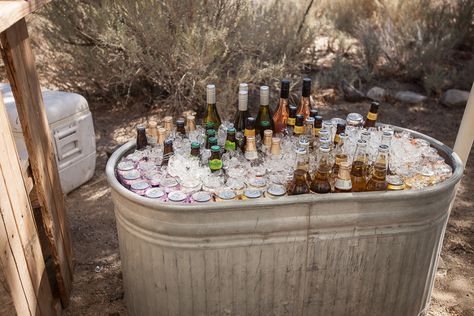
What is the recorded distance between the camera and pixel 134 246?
213 cm

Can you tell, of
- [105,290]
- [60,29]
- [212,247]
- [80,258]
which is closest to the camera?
[212,247]

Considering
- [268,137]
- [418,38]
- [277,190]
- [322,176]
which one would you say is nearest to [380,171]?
[322,176]

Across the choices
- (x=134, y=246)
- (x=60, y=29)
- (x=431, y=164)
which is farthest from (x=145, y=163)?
(x=60, y=29)

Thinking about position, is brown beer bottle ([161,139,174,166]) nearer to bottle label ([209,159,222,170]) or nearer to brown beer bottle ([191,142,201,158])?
brown beer bottle ([191,142,201,158])

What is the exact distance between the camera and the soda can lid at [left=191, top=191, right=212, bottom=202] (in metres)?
2.00

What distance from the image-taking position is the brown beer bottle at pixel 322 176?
2.11 meters

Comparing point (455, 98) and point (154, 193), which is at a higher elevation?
point (154, 193)

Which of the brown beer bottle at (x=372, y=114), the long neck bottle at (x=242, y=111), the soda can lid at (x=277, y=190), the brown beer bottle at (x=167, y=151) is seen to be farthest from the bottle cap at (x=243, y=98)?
the brown beer bottle at (x=372, y=114)

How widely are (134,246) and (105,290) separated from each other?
0.84 m

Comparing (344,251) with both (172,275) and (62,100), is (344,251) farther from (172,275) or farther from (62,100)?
(62,100)

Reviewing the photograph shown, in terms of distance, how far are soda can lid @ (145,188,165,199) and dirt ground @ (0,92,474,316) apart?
71 cm

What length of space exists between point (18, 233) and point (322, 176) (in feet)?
4.38

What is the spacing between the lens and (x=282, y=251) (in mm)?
2074

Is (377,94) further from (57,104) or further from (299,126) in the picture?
(57,104)
